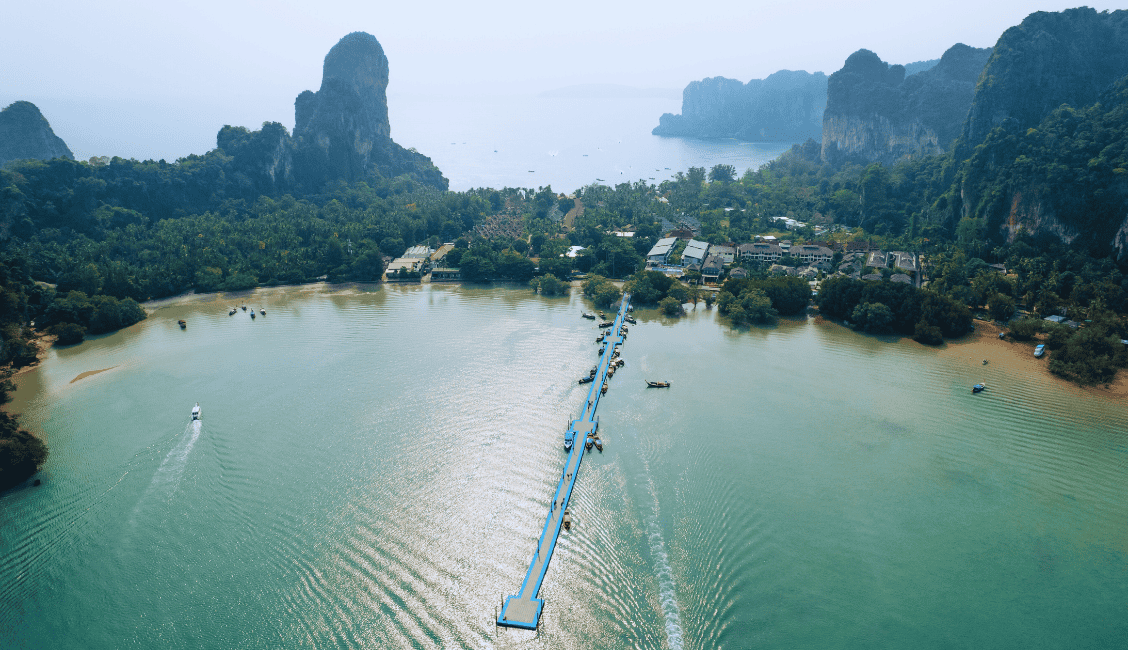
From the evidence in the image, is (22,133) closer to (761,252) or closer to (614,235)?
(614,235)

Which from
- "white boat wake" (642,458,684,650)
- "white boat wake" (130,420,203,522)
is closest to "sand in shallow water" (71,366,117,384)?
"white boat wake" (130,420,203,522)

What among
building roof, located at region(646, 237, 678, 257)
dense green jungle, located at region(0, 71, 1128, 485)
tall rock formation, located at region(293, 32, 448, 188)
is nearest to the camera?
dense green jungle, located at region(0, 71, 1128, 485)

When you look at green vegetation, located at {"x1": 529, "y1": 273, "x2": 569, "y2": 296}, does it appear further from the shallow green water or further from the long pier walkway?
the long pier walkway

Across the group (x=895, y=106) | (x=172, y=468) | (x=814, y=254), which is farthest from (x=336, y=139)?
(x=895, y=106)

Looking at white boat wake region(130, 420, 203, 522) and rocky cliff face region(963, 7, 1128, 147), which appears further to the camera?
rocky cliff face region(963, 7, 1128, 147)

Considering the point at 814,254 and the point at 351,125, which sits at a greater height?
the point at 351,125

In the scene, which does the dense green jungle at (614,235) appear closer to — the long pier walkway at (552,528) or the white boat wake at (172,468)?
the white boat wake at (172,468)

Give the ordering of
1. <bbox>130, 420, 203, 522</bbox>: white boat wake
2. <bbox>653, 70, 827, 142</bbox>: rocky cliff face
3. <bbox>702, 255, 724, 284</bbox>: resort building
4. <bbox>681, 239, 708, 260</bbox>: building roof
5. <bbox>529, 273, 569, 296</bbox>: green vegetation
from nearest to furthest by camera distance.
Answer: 1. <bbox>130, 420, 203, 522</bbox>: white boat wake
2. <bbox>529, 273, 569, 296</bbox>: green vegetation
3. <bbox>702, 255, 724, 284</bbox>: resort building
4. <bbox>681, 239, 708, 260</bbox>: building roof
5. <bbox>653, 70, 827, 142</bbox>: rocky cliff face
